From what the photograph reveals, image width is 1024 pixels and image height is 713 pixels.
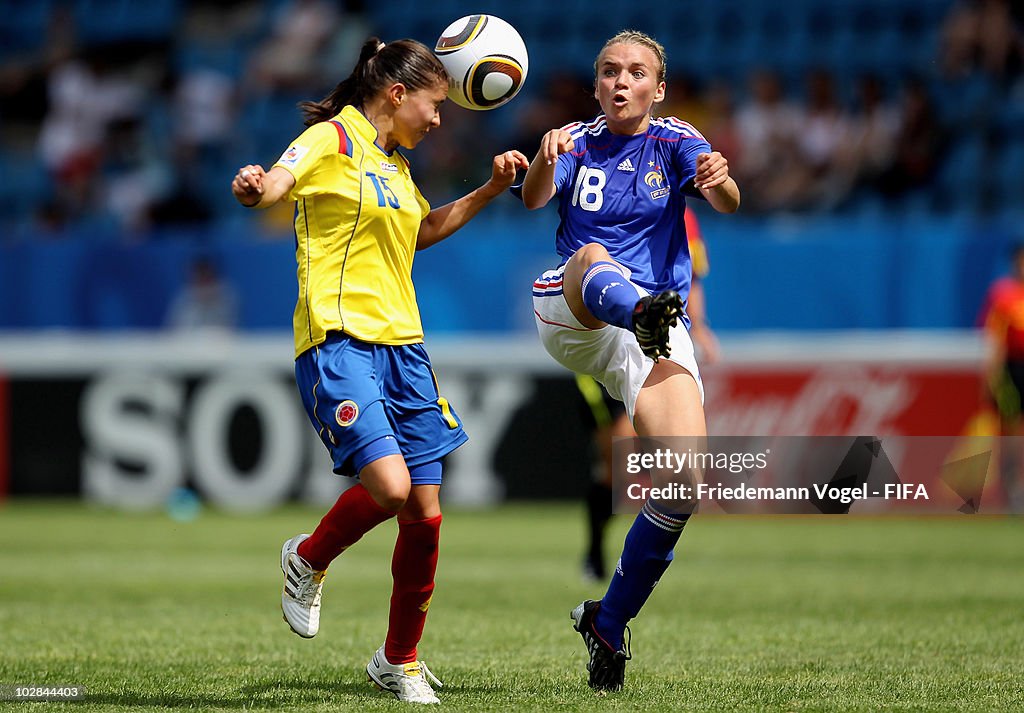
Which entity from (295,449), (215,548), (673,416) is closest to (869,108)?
(295,449)

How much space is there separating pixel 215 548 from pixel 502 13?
Answer: 8490 mm

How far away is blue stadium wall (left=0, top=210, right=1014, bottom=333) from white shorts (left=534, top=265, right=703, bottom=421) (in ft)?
26.6

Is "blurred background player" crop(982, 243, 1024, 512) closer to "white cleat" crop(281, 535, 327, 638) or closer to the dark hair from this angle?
the dark hair

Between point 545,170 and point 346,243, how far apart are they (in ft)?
2.47

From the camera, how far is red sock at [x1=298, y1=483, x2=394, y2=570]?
505cm

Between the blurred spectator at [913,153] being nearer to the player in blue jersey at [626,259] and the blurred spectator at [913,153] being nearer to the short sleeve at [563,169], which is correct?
the player in blue jersey at [626,259]

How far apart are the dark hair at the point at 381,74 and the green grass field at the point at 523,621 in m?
2.03

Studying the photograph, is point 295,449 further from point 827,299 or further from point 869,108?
point 869,108

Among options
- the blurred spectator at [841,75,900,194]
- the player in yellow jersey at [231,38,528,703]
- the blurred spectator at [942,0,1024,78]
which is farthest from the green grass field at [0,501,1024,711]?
the blurred spectator at [942,0,1024,78]

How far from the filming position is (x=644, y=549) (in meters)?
5.20

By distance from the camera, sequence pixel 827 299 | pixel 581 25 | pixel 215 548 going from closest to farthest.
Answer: pixel 215 548, pixel 827 299, pixel 581 25

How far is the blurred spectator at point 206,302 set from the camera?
1511cm

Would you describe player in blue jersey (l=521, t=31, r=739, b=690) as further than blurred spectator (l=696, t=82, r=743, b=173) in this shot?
No

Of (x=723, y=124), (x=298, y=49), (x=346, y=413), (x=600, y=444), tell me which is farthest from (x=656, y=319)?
(x=298, y=49)
